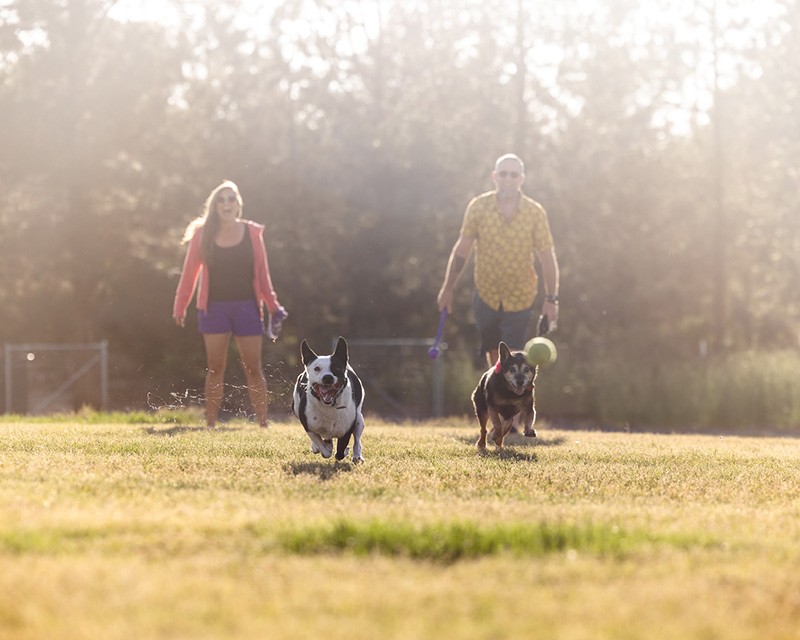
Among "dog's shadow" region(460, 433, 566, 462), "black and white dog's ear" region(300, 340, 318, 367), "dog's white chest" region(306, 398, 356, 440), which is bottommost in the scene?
"dog's shadow" region(460, 433, 566, 462)

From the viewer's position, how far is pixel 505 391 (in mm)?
9797

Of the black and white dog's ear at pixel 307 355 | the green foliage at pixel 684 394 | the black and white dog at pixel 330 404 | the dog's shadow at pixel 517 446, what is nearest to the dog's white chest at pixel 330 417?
the black and white dog at pixel 330 404

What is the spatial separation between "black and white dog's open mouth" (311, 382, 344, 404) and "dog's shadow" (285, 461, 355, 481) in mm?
420

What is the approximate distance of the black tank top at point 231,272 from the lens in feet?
39.4

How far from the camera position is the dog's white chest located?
847 cm

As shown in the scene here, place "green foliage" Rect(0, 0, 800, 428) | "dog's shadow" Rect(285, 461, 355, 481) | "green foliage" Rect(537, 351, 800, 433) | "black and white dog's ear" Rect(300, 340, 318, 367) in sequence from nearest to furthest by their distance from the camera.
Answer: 1. "dog's shadow" Rect(285, 461, 355, 481)
2. "black and white dog's ear" Rect(300, 340, 318, 367)
3. "green foliage" Rect(537, 351, 800, 433)
4. "green foliage" Rect(0, 0, 800, 428)

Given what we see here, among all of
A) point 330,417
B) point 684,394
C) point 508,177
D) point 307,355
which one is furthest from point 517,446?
point 684,394

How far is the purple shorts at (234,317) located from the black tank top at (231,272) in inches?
2.3

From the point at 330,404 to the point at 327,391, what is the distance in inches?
5.2

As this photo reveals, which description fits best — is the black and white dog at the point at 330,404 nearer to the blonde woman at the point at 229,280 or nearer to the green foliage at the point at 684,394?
the blonde woman at the point at 229,280

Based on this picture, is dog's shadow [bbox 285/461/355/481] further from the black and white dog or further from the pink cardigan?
the pink cardigan

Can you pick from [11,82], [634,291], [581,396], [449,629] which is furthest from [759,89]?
[449,629]

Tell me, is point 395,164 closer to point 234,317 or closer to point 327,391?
point 234,317

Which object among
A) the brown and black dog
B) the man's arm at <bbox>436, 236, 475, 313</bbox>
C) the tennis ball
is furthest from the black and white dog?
the man's arm at <bbox>436, 236, 475, 313</bbox>
